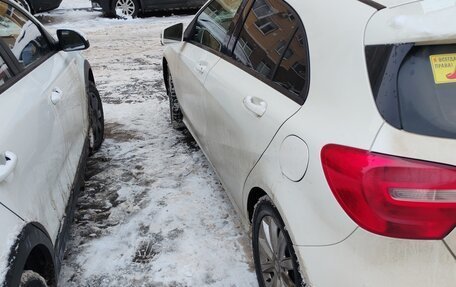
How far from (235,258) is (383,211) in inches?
64.3

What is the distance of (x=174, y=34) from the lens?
449 centimetres

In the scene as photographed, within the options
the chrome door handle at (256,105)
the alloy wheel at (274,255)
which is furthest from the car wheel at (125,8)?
the alloy wheel at (274,255)

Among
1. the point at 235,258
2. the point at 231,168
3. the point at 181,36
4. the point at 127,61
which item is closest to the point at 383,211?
the point at 231,168

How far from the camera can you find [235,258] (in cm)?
303

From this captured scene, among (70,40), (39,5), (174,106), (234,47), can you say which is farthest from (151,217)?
(39,5)

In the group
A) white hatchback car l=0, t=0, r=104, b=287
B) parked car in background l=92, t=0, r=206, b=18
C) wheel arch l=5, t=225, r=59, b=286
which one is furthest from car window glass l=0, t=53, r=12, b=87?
parked car in background l=92, t=0, r=206, b=18

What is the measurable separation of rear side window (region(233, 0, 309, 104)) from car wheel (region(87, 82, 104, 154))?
1982 millimetres

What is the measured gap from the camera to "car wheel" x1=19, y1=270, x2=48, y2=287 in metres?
1.82

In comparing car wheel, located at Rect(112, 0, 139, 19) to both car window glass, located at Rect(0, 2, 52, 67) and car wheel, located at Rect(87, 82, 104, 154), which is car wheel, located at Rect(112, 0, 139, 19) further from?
car window glass, located at Rect(0, 2, 52, 67)

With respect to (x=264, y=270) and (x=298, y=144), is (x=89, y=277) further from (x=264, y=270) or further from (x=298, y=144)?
(x=298, y=144)

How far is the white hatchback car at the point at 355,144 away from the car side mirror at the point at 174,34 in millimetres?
2010

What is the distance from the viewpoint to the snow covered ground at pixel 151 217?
2930 millimetres

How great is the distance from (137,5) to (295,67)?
11.7 metres

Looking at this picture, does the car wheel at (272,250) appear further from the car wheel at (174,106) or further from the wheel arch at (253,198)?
the car wheel at (174,106)
